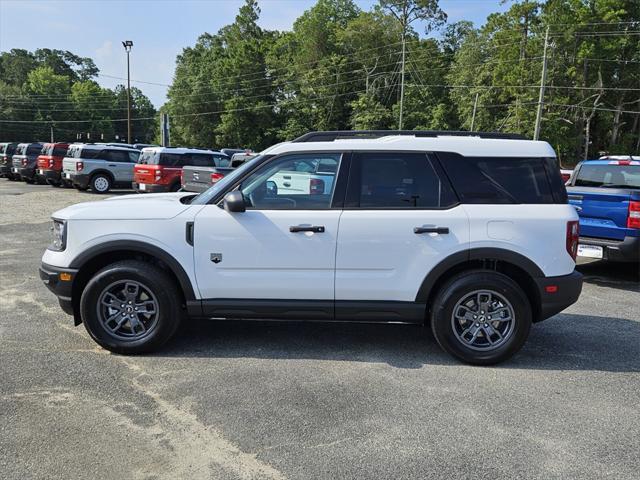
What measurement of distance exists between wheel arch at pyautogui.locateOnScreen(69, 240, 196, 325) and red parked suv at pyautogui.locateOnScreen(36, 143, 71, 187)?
20.1 metres

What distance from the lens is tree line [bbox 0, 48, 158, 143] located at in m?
87.1

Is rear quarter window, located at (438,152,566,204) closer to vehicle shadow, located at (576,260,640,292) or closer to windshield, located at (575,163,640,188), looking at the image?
vehicle shadow, located at (576,260,640,292)

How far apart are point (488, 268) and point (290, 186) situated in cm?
184

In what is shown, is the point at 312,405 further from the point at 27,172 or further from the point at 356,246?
the point at 27,172

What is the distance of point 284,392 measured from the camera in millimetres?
3885

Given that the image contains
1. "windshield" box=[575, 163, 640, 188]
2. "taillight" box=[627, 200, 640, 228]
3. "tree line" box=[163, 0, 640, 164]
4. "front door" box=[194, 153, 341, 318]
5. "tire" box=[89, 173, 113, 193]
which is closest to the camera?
"front door" box=[194, 153, 341, 318]

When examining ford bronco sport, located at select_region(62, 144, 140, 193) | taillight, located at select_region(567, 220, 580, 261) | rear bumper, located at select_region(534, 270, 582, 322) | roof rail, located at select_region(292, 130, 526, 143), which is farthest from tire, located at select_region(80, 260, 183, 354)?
ford bronco sport, located at select_region(62, 144, 140, 193)

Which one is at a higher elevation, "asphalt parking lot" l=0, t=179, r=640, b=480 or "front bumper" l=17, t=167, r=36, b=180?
"front bumper" l=17, t=167, r=36, b=180

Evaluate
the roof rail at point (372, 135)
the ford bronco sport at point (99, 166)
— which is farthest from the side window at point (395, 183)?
the ford bronco sport at point (99, 166)

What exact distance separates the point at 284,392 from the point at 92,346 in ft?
6.48

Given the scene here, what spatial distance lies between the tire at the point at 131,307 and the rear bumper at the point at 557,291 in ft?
10.0

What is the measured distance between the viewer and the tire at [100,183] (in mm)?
20497

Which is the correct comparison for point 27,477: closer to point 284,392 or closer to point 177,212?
point 284,392

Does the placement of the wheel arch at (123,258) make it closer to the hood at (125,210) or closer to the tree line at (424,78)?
the hood at (125,210)
